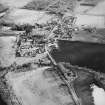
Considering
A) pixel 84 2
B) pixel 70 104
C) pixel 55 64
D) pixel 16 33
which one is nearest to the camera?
pixel 70 104

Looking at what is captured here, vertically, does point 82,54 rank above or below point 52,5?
below

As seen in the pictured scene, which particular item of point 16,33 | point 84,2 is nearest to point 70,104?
point 16,33

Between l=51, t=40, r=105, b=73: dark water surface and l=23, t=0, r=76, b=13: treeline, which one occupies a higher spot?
l=23, t=0, r=76, b=13: treeline

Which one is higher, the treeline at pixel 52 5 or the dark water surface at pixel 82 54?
the treeline at pixel 52 5

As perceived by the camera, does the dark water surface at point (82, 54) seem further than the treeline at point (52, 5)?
No

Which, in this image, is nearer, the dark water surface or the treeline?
the dark water surface

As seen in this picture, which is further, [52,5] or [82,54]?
[52,5]

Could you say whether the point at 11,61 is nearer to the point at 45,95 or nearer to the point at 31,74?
the point at 31,74

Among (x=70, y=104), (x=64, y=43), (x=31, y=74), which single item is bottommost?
(x=70, y=104)
